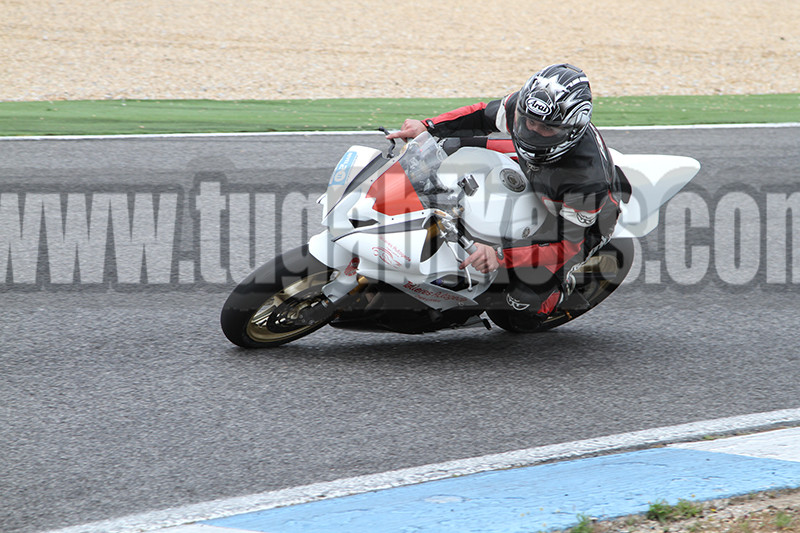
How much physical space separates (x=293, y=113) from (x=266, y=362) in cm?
706

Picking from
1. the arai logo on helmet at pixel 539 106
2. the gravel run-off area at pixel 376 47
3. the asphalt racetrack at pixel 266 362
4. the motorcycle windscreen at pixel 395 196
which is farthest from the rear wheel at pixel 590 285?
the gravel run-off area at pixel 376 47

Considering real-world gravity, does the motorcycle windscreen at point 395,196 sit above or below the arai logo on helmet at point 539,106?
below

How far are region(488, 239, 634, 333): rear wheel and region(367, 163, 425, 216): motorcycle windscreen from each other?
0.97 metres

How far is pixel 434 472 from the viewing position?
3.59 meters

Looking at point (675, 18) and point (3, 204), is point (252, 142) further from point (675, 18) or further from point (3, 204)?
point (675, 18)

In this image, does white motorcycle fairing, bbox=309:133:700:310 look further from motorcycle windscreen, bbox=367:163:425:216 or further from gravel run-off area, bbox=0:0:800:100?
gravel run-off area, bbox=0:0:800:100

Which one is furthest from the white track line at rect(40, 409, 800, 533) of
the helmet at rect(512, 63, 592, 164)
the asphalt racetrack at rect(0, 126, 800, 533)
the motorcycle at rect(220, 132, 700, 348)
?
the helmet at rect(512, 63, 592, 164)

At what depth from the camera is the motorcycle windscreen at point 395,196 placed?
4.22 meters

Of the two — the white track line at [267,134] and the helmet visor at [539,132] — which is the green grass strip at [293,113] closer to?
the white track line at [267,134]

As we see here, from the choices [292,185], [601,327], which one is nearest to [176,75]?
[292,185]

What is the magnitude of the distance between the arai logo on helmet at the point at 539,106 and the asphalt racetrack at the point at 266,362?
1339 millimetres

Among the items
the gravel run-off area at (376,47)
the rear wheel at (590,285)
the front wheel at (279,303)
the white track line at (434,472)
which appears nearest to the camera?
the white track line at (434,472)

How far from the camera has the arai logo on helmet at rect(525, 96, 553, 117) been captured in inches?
155

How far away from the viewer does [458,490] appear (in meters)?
3.35
